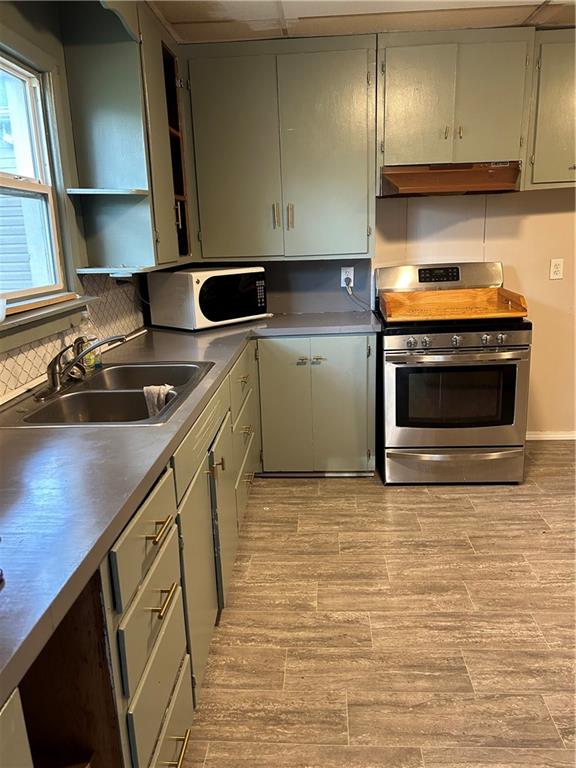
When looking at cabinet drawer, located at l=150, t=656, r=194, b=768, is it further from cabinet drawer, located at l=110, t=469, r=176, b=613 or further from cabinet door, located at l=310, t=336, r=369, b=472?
cabinet door, located at l=310, t=336, r=369, b=472

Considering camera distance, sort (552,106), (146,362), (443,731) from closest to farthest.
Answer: (443,731)
(146,362)
(552,106)

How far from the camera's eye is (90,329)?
2.44 meters

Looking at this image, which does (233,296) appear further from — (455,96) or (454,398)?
(455,96)

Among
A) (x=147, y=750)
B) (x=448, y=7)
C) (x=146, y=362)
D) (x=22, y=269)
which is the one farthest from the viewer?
(x=448, y=7)

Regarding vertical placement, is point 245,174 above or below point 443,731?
above

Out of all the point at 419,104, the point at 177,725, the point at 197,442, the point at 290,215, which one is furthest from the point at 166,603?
the point at 419,104

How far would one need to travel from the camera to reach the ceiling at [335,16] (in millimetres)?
2631

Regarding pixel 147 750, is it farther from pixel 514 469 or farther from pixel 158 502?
pixel 514 469

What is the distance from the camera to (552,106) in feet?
9.66

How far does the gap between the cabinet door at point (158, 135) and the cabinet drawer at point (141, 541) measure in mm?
1340

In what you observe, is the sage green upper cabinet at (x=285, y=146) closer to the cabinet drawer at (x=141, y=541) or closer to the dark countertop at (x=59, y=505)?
the dark countertop at (x=59, y=505)

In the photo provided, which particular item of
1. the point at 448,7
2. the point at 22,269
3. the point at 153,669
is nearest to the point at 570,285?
the point at 448,7

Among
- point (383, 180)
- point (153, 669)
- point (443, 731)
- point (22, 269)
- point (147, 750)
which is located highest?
point (383, 180)

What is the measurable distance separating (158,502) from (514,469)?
7.61 ft
